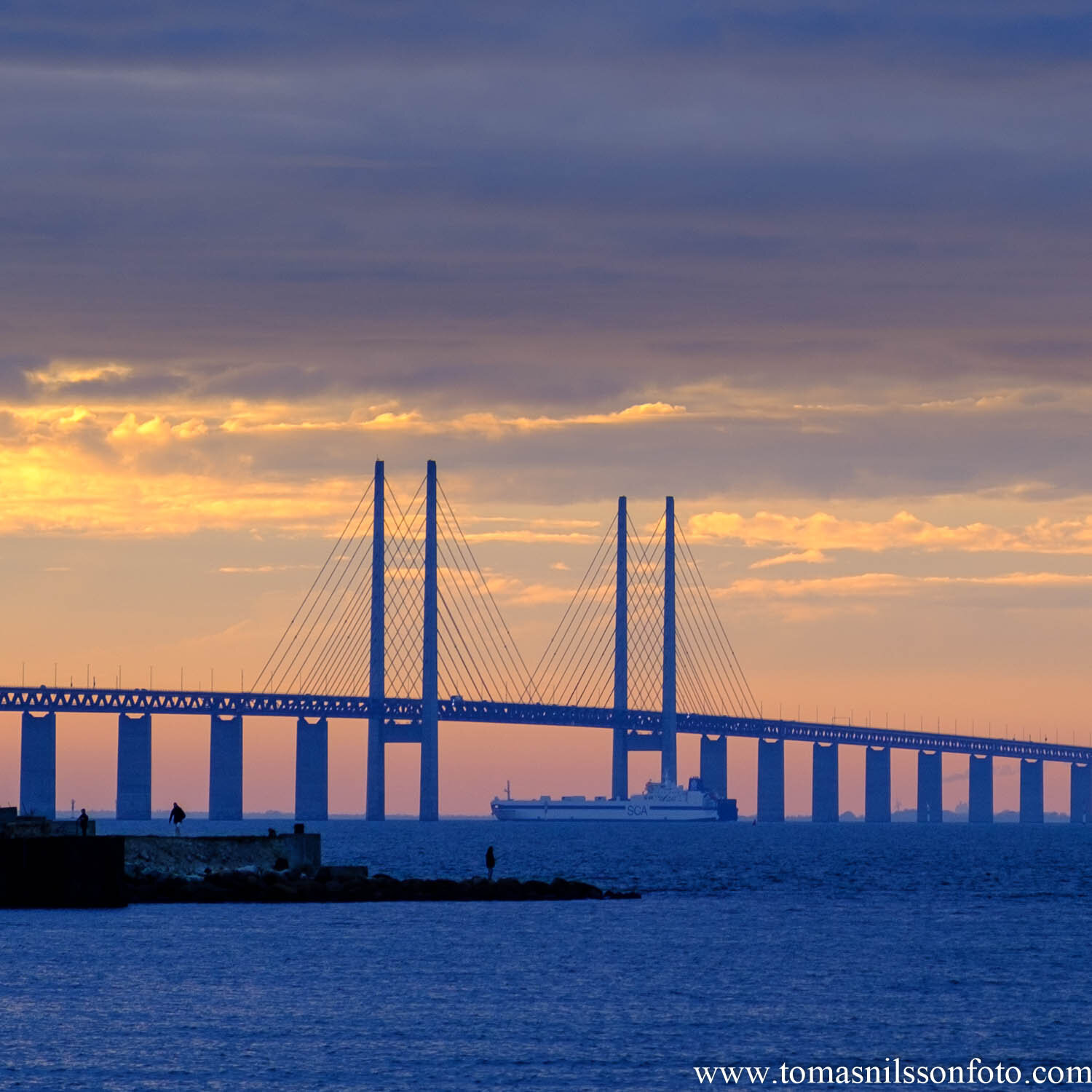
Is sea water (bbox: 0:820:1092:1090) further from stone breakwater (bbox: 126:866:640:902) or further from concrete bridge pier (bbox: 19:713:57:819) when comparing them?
concrete bridge pier (bbox: 19:713:57:819)

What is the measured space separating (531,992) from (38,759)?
5595 inches

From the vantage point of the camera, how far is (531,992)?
3353cm

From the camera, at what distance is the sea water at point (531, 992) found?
86.9 ft

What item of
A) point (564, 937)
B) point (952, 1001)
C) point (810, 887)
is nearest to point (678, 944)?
point (564, 937)

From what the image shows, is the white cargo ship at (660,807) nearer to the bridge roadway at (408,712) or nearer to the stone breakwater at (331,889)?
the bridge roadway at (408,712)

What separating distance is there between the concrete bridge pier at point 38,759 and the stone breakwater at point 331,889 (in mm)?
117340

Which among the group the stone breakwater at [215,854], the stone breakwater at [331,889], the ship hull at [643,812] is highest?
the stone breakwater at [215,854]

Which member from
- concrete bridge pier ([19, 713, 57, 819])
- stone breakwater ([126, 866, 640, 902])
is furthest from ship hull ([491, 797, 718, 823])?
stone breakwater ([126, 866, 640, 902])

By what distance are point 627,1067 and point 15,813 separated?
31395 mm

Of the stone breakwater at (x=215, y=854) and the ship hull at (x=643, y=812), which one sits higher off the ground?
the stone breakwater at (x=215, y=854)

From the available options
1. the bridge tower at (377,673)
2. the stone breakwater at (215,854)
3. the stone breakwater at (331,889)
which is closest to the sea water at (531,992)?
the stone breakwater at (331,889)

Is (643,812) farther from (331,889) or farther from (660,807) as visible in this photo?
(331,889)

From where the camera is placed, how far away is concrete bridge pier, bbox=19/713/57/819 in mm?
170250

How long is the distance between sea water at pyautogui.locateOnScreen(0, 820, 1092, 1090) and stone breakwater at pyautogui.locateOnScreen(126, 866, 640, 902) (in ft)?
4.89
